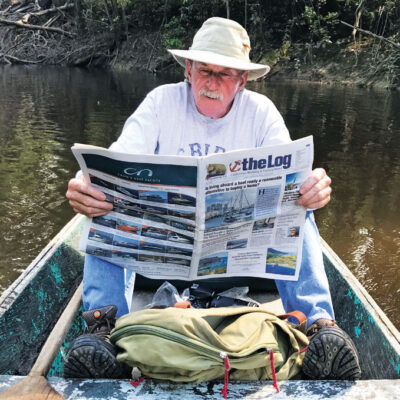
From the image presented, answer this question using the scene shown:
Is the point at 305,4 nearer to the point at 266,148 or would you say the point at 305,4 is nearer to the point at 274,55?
the point at 274,55

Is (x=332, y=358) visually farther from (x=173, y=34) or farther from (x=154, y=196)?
(x=173, y=34)

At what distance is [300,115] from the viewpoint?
12.1 m

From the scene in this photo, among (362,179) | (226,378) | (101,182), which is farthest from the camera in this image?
(362,179)

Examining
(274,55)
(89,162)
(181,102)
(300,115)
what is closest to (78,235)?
(181,102)

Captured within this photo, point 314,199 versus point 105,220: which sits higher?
point 314,199

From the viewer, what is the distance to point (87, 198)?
1.65 meters

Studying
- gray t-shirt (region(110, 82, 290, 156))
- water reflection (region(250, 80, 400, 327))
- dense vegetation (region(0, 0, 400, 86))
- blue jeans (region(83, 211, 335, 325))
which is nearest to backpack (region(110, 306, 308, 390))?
blue jeans (region(83, 211, 335, 325))

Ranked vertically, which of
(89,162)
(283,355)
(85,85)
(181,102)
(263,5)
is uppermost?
(263,5)

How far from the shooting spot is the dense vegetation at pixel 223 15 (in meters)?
21.0

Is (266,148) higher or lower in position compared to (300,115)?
higher

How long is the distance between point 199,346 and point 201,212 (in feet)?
1.66

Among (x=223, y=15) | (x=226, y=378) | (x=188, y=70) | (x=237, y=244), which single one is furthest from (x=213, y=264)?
(x=223, y=15)

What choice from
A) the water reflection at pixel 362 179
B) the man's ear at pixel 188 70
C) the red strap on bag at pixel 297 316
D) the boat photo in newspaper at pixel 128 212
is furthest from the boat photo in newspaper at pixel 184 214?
the water reflection at pixel 362 179

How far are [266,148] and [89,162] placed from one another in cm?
63
